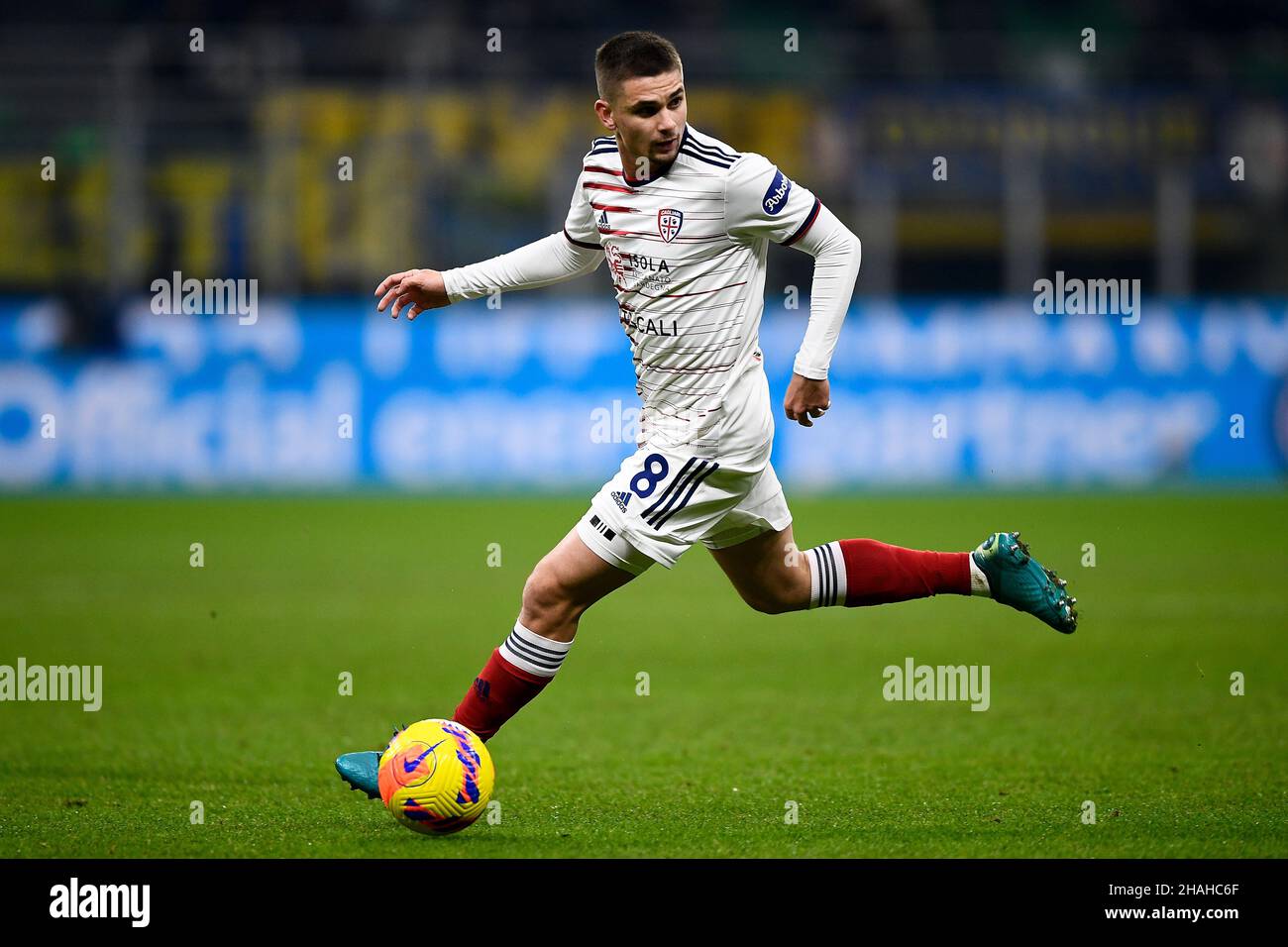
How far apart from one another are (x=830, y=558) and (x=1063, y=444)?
1185cm

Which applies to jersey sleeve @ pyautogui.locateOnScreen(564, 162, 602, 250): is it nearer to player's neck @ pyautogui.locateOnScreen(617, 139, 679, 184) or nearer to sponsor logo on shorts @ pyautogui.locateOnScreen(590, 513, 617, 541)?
player's neck @ pyautogui.locateOnScreen(617, 139, 679, 184)

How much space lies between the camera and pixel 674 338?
511 cm

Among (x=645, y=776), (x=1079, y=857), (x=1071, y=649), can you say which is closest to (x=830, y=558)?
(x=645, y=776)

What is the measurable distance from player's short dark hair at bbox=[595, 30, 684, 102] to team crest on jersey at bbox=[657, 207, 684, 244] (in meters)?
0.39

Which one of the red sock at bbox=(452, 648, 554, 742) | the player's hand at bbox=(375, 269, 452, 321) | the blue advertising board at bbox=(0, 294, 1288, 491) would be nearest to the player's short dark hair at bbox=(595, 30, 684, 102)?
the player's hand at bbox=(375, 269, 452, 321)

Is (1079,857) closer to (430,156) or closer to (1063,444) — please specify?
(1063,444)

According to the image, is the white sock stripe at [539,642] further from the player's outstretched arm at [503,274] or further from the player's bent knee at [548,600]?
the player's outstretched arm at [503,274]

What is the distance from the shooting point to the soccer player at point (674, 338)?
16.2 ft

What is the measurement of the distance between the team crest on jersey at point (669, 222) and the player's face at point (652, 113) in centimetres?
16

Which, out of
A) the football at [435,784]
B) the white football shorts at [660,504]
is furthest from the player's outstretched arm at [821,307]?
the football at [435,784]

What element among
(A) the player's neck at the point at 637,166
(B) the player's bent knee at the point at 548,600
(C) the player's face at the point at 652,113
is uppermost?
(C) the player's face at the point at 652,113

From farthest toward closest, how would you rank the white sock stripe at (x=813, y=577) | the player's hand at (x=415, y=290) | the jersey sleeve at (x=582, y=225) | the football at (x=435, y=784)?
the white sock stripe at (x=813, y=577) → the player's hand at (x=415, y=290) → the jersey sleeve at (x=582, y=225) → the football at (x=435, y=784)

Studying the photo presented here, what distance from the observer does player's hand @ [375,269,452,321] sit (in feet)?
Result: 17.8

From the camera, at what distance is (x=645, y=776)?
5.80 meters
